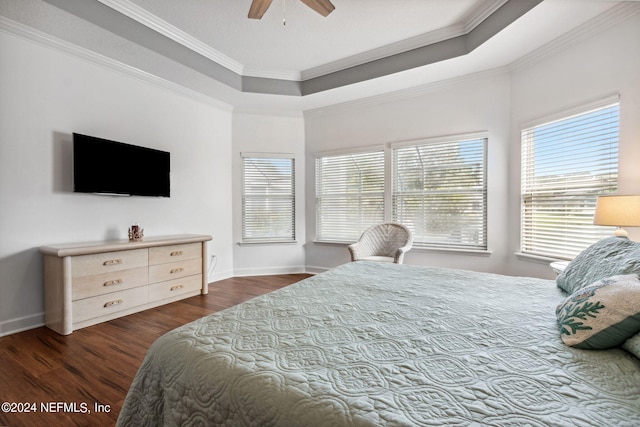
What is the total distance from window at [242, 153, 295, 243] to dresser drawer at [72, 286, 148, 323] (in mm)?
1840

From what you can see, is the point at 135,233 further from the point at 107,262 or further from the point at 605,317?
the point at 605,317

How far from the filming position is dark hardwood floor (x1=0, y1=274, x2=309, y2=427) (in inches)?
59.7

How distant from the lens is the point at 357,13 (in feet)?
9.08

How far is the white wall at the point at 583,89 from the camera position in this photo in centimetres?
229

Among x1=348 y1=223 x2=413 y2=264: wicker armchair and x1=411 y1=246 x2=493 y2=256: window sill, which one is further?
x1=348 y1=223 x2=413 y2=264: wicker armchair

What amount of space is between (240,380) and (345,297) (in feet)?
2.66

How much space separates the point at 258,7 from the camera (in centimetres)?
218

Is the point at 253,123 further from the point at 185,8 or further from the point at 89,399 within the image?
the point at 89,399

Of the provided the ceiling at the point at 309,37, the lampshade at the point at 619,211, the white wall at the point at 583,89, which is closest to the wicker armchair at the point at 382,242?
the white wall at the point at 583,89

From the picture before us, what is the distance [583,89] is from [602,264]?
2232 mm

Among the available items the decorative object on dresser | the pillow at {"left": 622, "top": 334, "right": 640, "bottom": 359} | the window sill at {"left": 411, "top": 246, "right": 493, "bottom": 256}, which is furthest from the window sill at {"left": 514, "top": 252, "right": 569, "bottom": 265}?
the decorative object on dresser

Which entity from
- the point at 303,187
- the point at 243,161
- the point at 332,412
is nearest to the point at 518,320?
the point at 332,412

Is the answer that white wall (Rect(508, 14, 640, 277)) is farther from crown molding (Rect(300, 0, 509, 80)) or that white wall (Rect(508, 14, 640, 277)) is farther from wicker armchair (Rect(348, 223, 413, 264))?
wicker armchair (Rect(348, 223, 413, 264))

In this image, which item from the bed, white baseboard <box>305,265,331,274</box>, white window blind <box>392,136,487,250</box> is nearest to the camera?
the bed
